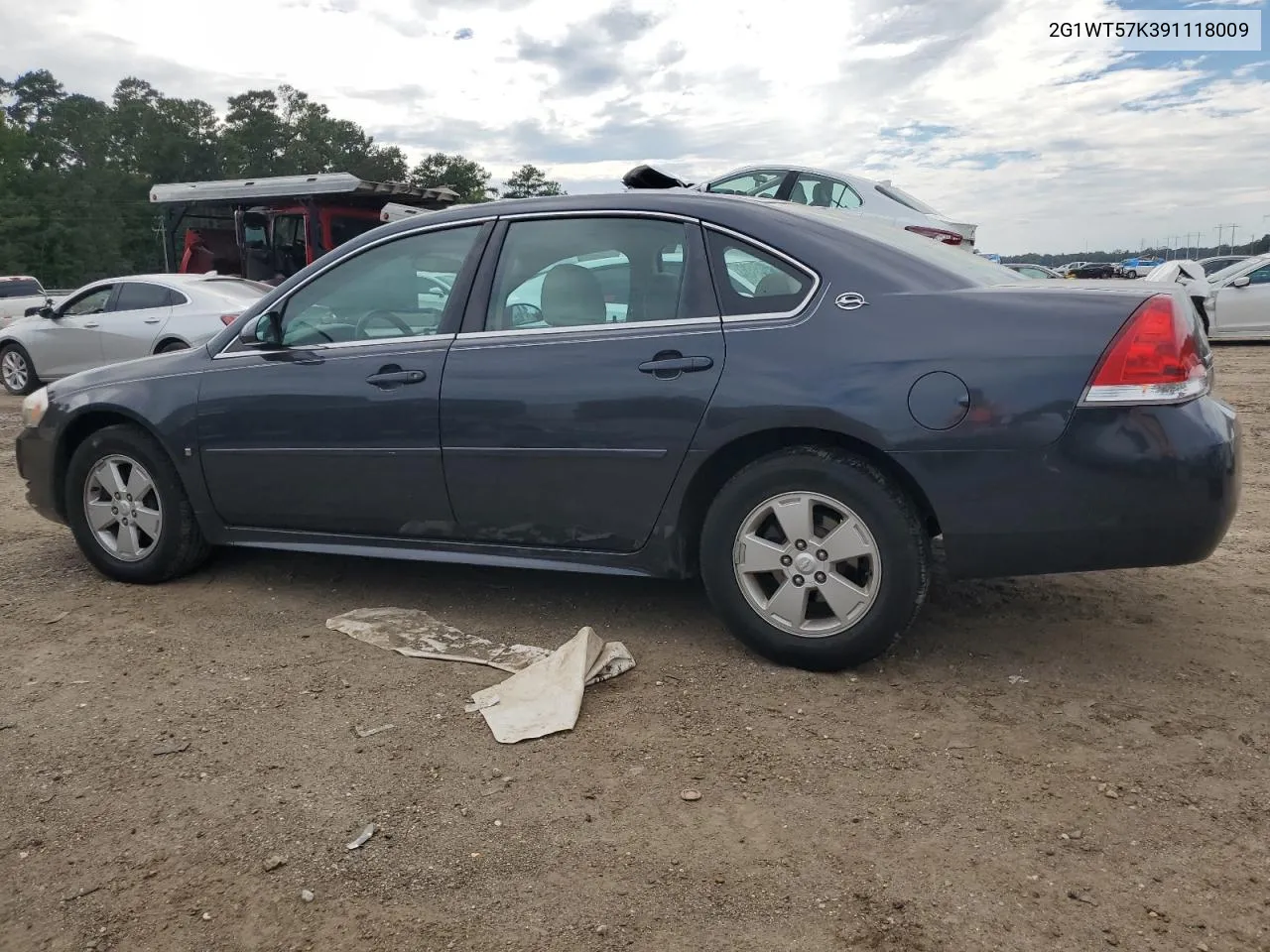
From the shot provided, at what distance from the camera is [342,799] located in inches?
103

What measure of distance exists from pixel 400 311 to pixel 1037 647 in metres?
2.66

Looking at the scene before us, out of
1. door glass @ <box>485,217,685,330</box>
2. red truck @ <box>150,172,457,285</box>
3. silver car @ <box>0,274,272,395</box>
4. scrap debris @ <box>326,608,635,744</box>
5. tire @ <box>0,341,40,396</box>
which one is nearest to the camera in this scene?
scrap debris @ <box>326,608,635,744</box>

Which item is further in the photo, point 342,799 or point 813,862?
point 342,799

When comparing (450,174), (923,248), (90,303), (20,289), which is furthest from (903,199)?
(450,174)

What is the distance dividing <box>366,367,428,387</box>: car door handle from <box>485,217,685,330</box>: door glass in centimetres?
31

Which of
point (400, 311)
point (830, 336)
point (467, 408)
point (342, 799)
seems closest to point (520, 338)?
point (467, 408)

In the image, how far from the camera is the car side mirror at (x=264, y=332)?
4145 millimetres

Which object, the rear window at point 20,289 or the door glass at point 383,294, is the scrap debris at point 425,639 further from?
the rear window at point 20,289

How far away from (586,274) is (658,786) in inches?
73.2

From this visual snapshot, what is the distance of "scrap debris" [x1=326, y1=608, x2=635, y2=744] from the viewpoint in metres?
3.04

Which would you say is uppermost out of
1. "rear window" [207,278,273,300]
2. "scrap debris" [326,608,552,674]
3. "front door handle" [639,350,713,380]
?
"rear window" [207,278,273,300]

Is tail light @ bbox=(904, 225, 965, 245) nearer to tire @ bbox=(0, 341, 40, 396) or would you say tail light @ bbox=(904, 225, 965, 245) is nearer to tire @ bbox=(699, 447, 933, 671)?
tire @ bbox=(699, 447, 933, 671)

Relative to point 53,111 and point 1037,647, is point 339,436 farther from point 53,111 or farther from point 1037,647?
point 53,111

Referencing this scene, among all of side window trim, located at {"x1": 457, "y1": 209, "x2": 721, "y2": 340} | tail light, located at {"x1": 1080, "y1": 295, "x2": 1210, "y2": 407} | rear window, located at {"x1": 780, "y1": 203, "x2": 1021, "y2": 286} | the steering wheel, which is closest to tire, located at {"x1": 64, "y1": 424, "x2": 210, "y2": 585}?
the steering wheel
